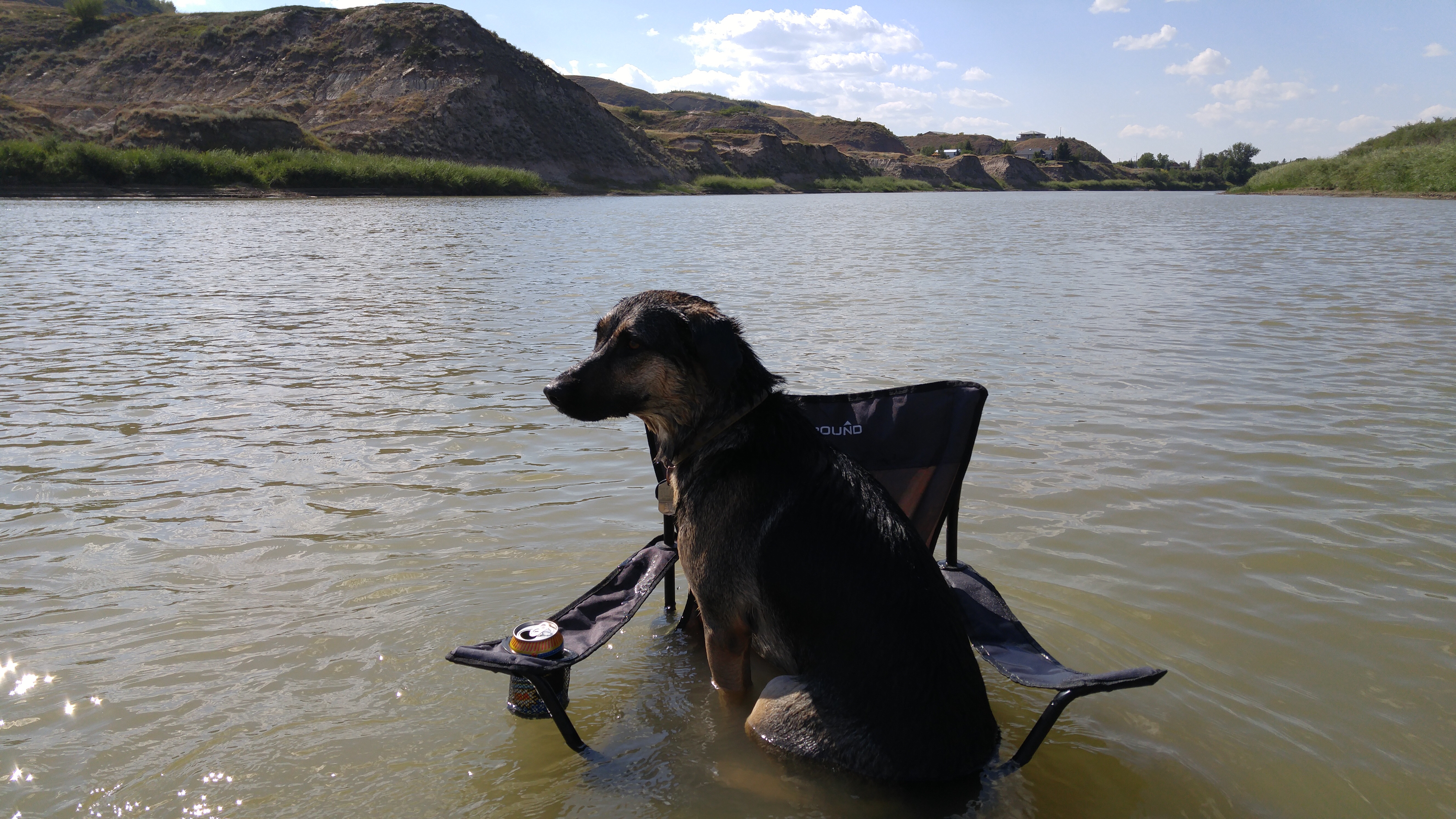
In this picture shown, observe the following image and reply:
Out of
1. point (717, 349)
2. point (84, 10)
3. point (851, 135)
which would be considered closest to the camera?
point (717, 349)

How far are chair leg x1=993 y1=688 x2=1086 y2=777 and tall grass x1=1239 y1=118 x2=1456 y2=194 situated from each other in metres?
68.5

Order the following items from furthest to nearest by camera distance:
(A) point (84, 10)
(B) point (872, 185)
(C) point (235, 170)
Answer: (B) point (872, 185), (A) point (84, 10), (C) point (235, 170)

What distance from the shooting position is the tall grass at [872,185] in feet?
385

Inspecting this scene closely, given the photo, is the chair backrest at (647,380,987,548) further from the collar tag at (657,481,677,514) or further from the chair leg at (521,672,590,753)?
the chair leg at (521,672,590,753)

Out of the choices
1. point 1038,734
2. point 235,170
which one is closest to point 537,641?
point 1038,734

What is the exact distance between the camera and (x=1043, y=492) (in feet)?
22.6

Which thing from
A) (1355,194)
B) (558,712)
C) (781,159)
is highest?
(781,159)

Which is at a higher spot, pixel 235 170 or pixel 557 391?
pixel 235 170

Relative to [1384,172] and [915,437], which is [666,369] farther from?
[1384,172]

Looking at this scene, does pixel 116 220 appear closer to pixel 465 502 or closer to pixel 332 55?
pixel 465 502

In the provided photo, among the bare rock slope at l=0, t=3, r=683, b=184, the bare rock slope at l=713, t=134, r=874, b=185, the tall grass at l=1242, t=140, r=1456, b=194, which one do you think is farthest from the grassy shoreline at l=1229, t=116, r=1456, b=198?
Answer: the bare rock slope at l=0, t=3, r=683, b=184

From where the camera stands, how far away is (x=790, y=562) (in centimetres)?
362

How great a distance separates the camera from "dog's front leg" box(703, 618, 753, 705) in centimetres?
402

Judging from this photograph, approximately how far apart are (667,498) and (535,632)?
1.02m
